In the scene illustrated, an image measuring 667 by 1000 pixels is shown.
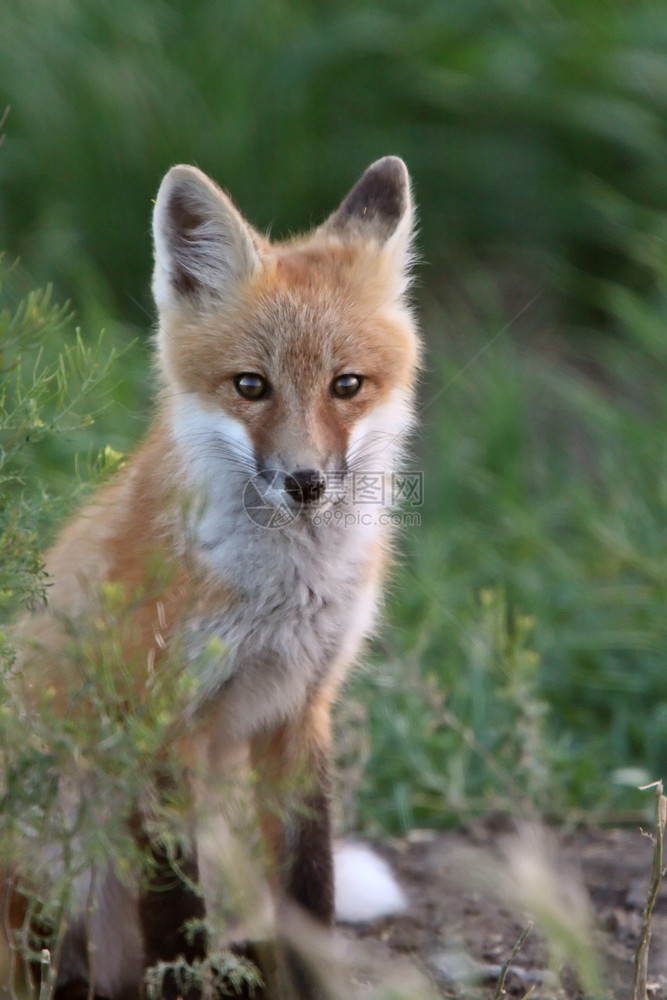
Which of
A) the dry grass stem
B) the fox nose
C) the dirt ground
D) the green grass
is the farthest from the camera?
the green grass

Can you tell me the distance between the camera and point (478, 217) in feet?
20.5

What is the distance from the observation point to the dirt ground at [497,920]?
2494 mm

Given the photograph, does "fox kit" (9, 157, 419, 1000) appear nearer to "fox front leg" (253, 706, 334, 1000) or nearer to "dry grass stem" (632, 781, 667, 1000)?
"fox front leg" (253, 706, 334, 1000)

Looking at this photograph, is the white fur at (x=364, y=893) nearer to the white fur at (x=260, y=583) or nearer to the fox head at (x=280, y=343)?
the white fur at (x=260, y=583)

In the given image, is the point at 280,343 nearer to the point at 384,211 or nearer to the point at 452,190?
the point at 384,211

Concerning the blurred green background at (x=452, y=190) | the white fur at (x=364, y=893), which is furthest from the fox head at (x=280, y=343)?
the blurred green background at (x=452, y=190)

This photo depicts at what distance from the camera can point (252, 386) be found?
7.98ft

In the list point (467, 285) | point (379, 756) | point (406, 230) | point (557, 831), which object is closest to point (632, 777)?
point (557, 831)

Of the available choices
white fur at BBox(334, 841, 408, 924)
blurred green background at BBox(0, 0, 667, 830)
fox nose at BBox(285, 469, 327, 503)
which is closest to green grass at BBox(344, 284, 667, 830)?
blurred green background at BBox(0, 0, 667, 830)

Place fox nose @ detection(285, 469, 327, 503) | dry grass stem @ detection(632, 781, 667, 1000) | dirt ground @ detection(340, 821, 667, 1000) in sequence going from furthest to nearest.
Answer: dirt ground @ detection(340, 821, 667, 1000), fox nose @ detection(285, 469, 327, 503), dry grass stem @ detection(632, 781, 667, 1000)

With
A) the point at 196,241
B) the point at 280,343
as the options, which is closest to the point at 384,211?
the point at 196,241

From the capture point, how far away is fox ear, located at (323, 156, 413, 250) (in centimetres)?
281

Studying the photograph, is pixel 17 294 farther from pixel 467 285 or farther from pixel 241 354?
pixel 241 354

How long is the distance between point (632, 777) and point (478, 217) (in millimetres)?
3781
